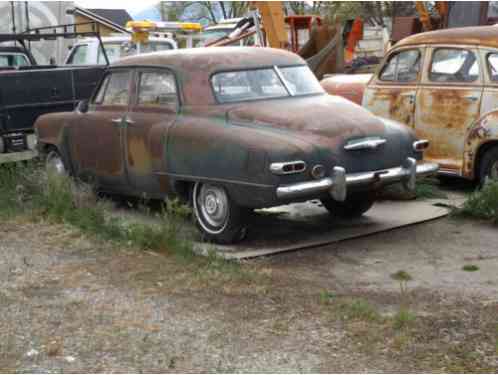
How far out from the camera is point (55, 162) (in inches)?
380

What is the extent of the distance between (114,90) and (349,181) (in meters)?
2.92

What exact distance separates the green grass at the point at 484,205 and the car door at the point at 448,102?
989mm

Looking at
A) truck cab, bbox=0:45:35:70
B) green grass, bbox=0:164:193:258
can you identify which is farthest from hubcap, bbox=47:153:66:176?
truck cab, bbox=0:45:35:70

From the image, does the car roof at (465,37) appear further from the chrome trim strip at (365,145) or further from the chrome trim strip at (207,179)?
the chrome trim strip at (207,179)

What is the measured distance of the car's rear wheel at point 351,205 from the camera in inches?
326

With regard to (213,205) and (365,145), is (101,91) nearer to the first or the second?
(213,205)

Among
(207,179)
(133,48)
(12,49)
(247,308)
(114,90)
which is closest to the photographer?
(247,308)

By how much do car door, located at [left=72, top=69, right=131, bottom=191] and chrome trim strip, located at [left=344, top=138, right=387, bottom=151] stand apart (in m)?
2.37

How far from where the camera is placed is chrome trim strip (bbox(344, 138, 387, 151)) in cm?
708

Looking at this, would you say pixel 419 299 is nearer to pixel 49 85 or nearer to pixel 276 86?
pixel 276 86

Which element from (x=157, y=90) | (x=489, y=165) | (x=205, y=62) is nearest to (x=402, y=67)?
(x=489, y=165)

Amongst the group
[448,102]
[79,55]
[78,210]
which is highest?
[448,102]

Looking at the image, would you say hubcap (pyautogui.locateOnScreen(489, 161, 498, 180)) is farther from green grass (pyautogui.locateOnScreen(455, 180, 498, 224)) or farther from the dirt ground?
the dirt ground

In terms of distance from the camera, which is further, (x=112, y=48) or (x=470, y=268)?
(x=112, y=48)
